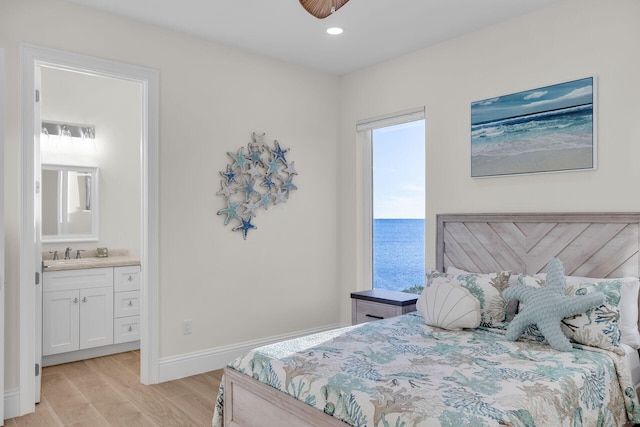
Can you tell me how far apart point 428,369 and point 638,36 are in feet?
7.87

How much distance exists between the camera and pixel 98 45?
3.33m

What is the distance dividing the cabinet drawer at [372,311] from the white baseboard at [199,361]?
3.12 ft

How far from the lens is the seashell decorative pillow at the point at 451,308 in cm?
287

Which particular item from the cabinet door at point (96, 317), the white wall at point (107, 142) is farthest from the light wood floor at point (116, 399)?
the white wall at point (107, 142)

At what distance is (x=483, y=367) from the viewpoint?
2.19 m

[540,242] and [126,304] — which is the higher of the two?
[540,242]

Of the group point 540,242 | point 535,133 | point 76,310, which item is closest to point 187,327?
point 76,310

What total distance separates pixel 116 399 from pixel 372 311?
198cm

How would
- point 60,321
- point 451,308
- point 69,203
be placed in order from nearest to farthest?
point 451,308, point 60,321, point 69,203

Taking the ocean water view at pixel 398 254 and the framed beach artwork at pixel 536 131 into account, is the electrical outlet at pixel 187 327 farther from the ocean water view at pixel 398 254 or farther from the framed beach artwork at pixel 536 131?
the framed beach artwork at pixel 536 131

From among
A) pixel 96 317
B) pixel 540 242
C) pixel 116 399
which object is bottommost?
pixel 116 399

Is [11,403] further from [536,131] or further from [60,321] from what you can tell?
[536,131]

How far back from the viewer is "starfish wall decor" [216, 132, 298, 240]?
4.00m

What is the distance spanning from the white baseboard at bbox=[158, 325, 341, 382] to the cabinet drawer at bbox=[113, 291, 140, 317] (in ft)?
3.32
